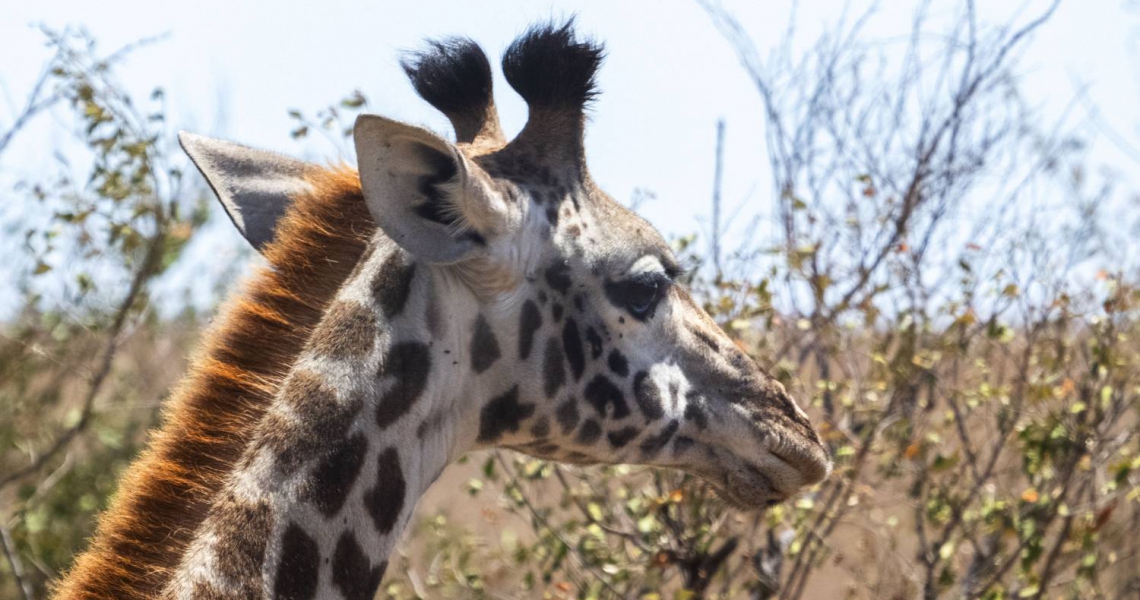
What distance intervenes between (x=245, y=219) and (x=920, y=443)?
3.71m

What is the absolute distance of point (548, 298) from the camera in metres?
3.61

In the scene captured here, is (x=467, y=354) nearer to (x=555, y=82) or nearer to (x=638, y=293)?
(x=638, y=293)

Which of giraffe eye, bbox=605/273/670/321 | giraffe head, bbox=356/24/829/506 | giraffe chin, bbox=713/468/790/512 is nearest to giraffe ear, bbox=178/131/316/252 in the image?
giraffe head, bbox=356/24/829/506

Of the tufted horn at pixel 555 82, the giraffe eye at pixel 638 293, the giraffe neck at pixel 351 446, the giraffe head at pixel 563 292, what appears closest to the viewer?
the giraffe neck at pixel 351 446

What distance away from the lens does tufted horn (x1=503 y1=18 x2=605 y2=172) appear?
3.94 metres

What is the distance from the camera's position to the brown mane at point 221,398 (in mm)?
2975

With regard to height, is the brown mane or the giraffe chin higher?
the giraffe chin

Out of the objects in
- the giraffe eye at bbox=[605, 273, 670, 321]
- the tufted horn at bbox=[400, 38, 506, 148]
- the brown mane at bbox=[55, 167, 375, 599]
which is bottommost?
the brown mane at bbox=[55, 167, 375, 599]

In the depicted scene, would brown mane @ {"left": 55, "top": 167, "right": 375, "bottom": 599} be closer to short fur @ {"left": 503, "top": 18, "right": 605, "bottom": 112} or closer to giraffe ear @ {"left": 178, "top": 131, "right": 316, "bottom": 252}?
giraffe ear @ {"left": 178, "top": 131, "right": 316, "bottom": 252}

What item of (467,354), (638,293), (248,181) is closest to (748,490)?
(638,293)

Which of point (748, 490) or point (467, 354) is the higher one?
point (748, 490)

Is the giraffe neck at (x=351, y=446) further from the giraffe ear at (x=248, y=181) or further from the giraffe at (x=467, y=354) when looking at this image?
the giraffe ear at (x=248, y=181)

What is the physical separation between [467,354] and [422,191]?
1.57 feet

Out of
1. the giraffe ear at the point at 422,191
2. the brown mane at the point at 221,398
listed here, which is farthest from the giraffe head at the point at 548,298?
the brown mane at the point at 221,398
